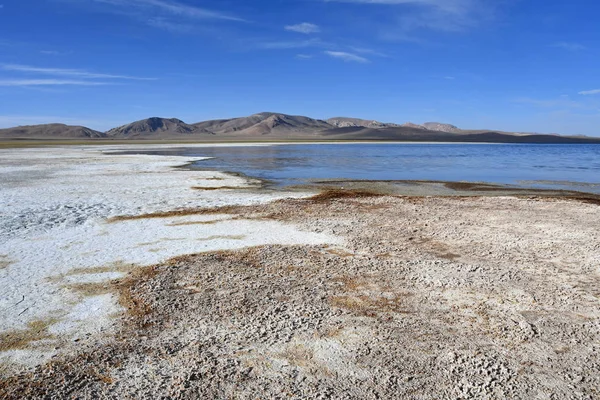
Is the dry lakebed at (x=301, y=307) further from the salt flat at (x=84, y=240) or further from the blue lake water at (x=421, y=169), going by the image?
the blue lake water at (x=421, y=169)

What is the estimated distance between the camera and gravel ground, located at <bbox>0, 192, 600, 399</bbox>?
4008mm

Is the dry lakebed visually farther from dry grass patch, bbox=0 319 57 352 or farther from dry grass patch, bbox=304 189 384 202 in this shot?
dry grass patch, bbox=304 189 384 202

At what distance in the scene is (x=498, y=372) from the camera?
4.17 metres

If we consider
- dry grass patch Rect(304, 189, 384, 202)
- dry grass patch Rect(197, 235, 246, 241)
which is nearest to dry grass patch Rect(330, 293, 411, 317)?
dry grass patch Rect(197, 235, 246, 241)

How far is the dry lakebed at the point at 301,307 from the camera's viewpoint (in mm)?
4080

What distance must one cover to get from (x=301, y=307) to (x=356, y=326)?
794 mm

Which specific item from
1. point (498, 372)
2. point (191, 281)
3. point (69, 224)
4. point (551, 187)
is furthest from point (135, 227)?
point (551, 187)

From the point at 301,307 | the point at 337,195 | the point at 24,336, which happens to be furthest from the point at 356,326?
the point at 337,195

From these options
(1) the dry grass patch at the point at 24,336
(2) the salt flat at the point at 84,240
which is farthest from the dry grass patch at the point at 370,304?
(1) the dry grass patch at the point at 24,336

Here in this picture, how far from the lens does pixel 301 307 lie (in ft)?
18.5

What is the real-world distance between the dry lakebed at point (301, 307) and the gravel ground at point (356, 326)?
20 mm

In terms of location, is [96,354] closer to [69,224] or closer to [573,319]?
[573,319]

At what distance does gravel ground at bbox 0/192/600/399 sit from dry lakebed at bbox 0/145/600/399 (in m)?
0.02

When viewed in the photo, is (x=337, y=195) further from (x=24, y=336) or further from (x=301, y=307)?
(x=24, y=336)
